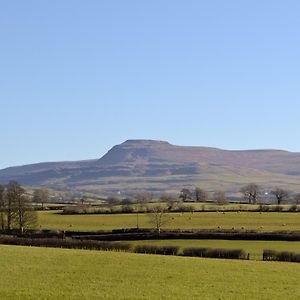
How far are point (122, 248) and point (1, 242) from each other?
1627cm

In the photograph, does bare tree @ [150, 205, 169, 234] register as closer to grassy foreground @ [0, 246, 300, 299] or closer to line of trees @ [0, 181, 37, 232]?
line of trees @ [0, 181, 37, 232]

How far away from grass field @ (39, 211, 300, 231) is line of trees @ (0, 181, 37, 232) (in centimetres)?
479

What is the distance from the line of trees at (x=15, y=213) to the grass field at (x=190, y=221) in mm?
4789

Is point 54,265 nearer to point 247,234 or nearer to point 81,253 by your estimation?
point 81,253

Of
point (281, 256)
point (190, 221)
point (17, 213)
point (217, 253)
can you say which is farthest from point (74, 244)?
point (190, 221)

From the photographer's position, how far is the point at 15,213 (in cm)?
11144

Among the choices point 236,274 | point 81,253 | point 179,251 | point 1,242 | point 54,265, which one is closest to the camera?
point 236,274

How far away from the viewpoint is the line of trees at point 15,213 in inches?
4341

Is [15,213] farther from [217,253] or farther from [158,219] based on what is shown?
[217,253]

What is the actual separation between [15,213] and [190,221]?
3039 centimetres

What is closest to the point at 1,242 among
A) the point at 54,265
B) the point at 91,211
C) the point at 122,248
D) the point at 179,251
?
the point at 122,248

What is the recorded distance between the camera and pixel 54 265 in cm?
5291

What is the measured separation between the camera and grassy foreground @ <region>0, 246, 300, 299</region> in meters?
39.5

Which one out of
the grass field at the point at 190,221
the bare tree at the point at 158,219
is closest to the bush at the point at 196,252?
the bare tree at the point at 158,219
